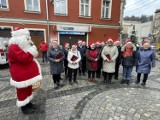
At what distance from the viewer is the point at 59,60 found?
433cm

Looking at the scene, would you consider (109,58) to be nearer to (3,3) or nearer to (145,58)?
(145,58)

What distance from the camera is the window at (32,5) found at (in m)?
10.7

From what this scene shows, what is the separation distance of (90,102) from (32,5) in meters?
10.1

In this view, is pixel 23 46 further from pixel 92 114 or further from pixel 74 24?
pixel 74 24

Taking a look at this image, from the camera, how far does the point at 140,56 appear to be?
471 cm

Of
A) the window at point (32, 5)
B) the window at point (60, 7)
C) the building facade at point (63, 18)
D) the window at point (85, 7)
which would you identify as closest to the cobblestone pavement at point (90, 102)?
the building facade at point (63, 18)

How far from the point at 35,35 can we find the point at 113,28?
26.7 ft

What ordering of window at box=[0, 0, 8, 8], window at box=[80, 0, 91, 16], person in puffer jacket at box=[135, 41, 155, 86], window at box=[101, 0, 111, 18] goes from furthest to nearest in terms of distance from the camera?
window at box=[101, 0, 111, 18] < window at box=[80, 0, 91, 16] < window at box=[0, 0, 8, 8] < person in puffer jacket at box=[135, 41, 155, 86]

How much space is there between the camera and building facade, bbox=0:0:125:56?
10203 mm

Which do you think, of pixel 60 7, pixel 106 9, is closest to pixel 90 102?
pixel 60 7

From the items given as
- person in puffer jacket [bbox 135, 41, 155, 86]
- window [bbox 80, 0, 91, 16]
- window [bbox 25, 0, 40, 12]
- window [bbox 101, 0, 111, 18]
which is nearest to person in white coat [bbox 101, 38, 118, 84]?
person in puffer jacket [bbox 135, 41, 155, 86]

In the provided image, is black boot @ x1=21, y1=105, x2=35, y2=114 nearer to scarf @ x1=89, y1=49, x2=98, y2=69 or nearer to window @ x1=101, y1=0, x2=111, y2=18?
scarf @ x1=89, y1=49, x2=98, y2=69

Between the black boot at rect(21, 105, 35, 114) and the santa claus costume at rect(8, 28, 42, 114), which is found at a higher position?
the santa claus costume at rect(8, 28, 42, 114)

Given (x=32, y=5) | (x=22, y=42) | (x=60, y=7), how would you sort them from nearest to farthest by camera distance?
(x=22, y=42), (x=32, y=5), (x=60, y=7)
